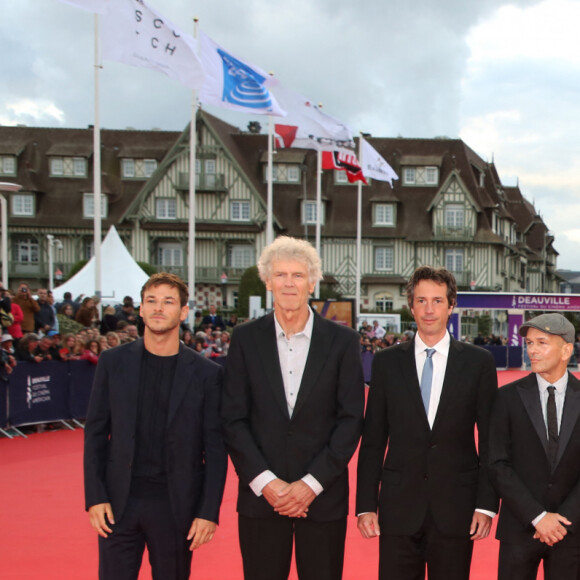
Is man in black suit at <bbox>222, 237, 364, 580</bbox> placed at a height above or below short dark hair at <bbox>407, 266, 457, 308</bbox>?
below

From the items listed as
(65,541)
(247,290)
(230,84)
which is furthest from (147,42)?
(247,290)

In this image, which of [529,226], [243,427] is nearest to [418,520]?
[243,427]

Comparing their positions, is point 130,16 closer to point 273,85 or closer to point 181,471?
point 273,85

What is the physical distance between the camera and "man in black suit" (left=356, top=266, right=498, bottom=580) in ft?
12.9

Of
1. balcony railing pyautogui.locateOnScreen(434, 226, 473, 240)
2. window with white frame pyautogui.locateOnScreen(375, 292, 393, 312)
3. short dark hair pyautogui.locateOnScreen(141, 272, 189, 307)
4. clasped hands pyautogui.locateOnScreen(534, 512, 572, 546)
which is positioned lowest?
window with white frame pyautogui.locateOnScreen(375, 292, 393, 312)

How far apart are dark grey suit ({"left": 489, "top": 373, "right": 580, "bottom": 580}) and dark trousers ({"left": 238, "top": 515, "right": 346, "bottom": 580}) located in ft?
2.90

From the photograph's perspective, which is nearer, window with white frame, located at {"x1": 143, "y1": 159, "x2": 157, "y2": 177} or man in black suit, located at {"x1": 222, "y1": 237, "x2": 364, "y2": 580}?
man in black suit, located at {"x1": 222, "y1": 237, "x2": 364, "y2": 580}

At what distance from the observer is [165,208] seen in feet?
147

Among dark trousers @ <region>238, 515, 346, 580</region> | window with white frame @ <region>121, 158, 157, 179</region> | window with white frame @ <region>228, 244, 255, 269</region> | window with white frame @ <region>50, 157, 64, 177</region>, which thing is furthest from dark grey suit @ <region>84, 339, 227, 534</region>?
→ window with white frame @ <region>50, 157, 64, 177</region>

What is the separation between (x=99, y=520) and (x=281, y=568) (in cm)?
98

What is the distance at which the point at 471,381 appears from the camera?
4.02m

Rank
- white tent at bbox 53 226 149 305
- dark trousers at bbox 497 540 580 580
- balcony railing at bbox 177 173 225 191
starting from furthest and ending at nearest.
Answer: balcony railing at bbox 177 173 225 191
white tent at bbox 53 226 149 305
dark trousers at bbox 497 540 580 580

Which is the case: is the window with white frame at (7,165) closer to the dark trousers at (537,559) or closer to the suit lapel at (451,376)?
the suit lapel at (451,376)

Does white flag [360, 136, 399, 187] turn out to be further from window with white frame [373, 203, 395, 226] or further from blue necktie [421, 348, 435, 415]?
blue necktie [421, 348, 435, 415]
